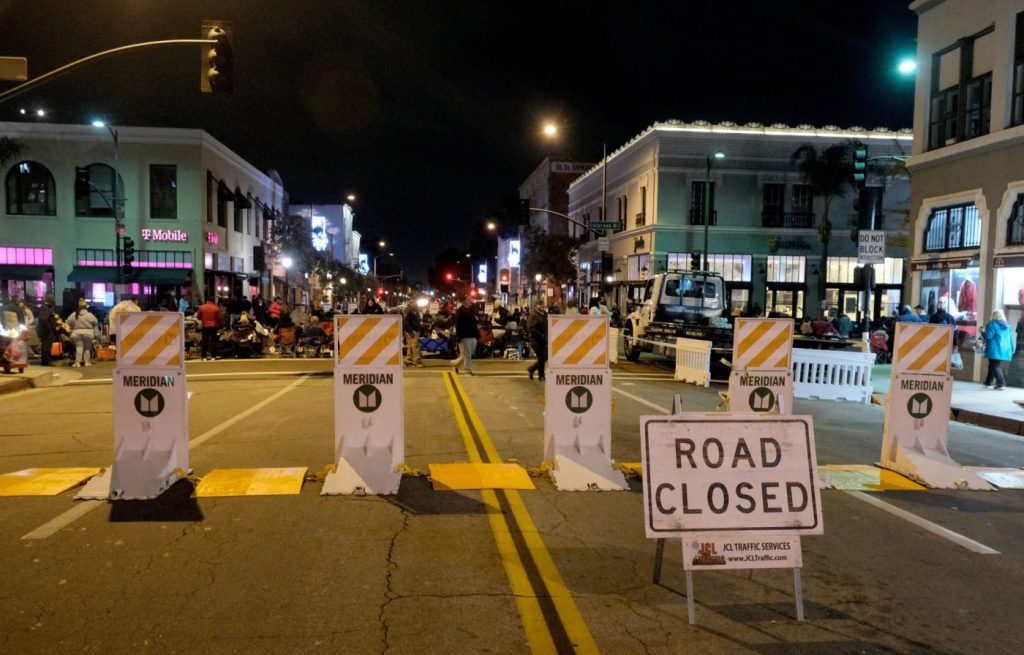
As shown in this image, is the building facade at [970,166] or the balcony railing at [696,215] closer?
the building facade at [970,166]

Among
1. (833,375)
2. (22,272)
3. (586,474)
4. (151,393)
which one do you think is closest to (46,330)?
(151,393)

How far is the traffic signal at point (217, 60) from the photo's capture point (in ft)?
48.9

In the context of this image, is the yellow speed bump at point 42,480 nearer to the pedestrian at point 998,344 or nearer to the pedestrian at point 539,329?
the pedestrian at point 539,329

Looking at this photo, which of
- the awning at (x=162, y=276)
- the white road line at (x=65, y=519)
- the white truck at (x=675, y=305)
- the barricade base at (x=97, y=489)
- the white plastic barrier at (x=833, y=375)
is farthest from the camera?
the awning at (x=162, y=276)

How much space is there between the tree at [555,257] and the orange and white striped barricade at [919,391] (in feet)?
157

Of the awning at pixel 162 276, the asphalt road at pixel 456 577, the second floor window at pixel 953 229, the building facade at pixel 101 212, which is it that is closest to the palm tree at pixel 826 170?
the second floor window at pixel 953 229

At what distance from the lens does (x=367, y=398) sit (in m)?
7.85

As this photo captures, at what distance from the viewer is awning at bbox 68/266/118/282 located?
38406mm

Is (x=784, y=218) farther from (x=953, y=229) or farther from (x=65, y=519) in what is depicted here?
(x=65, y=519)

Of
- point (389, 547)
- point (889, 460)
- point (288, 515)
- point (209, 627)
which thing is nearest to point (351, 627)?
point (209, 627)

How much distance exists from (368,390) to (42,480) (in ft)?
11.4

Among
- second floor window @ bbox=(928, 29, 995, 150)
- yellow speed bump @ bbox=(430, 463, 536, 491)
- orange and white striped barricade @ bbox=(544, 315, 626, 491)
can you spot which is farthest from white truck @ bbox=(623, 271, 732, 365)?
yellow speed bump @ bbox=(430, 463, 536, 491)

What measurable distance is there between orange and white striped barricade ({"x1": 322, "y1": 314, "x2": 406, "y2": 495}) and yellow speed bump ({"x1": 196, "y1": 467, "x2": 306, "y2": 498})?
545 mm

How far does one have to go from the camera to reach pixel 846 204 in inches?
1684
